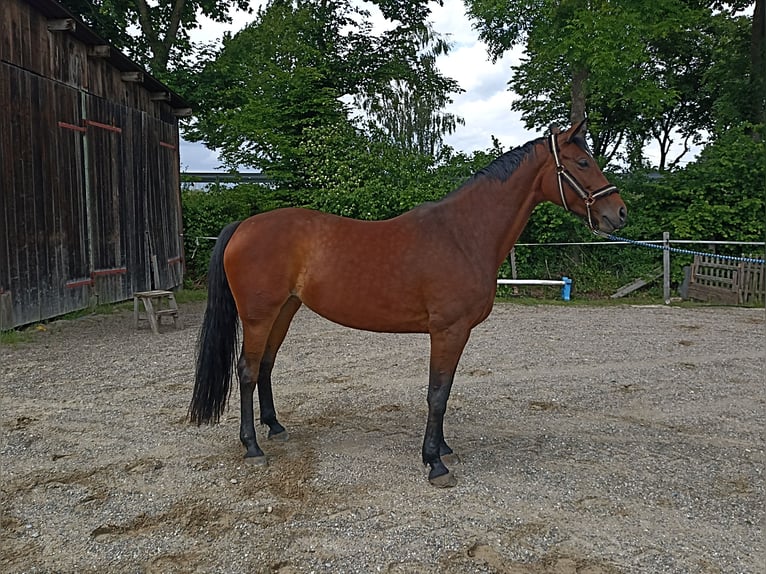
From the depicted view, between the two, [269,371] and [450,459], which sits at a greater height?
[269,371]

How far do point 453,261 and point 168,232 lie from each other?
8897 millimetres

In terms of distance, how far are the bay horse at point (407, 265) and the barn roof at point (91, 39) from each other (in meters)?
6.24

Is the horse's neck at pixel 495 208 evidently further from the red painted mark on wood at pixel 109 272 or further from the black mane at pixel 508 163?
the red painted mark on wood at pixel 109 272

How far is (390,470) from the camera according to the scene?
3197mm

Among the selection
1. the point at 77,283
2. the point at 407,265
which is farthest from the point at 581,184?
the point at 77,283

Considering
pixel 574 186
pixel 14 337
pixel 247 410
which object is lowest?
pixel 14 337

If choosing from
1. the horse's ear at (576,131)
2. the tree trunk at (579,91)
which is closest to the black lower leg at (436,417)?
the horse's ear at (576,131)

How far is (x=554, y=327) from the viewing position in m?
7.66

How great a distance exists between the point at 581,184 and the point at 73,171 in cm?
747

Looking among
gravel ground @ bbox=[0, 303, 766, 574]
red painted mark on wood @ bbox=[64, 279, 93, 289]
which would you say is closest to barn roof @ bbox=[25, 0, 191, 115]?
red painted mark on wood @ bbox=[64, 279, 93, 289]

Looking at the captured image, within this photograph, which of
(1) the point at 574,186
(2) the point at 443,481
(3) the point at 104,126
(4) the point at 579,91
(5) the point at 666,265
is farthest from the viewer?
(4) the point at 579,91

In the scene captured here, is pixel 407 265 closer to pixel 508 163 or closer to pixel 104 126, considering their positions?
pixel 508 163

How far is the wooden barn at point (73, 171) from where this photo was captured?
687 centimetres

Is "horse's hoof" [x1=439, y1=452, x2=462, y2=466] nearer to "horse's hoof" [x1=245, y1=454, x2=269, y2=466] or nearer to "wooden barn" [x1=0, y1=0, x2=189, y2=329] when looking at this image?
"horse's hoof" [x1=245, y1=454, x2=269, y2=466]
